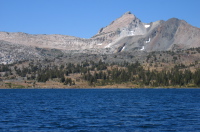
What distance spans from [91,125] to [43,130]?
352 inches

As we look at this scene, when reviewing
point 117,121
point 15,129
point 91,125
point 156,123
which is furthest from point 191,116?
point 15,129

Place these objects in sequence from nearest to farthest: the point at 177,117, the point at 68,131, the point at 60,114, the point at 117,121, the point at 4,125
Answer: the point at 68,131 → the point at 4,125 → the point at 117,121 → the point at 177,117 → the point at 60,114

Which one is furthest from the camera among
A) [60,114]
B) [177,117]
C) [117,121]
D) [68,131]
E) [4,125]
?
[60,114]

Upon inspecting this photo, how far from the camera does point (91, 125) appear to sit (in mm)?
61219

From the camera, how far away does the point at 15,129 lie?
57.1 metres

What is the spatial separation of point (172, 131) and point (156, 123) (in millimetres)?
7527

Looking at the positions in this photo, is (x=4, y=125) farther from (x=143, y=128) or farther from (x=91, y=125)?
(x=143, y=128)

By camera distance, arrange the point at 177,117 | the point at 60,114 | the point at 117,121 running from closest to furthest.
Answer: the point at 117,121 → the point at 177,117 → the point at 60,114

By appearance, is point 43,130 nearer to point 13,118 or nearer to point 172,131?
point 13,118

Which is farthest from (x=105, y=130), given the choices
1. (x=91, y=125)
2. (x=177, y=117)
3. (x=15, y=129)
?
(x=177, y=117)

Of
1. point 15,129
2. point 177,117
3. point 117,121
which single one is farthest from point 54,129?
point 177,117

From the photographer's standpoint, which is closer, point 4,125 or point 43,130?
point 43,130

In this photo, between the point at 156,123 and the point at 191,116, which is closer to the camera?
the point at 156,123

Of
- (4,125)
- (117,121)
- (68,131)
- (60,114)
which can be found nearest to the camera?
(68,131)
